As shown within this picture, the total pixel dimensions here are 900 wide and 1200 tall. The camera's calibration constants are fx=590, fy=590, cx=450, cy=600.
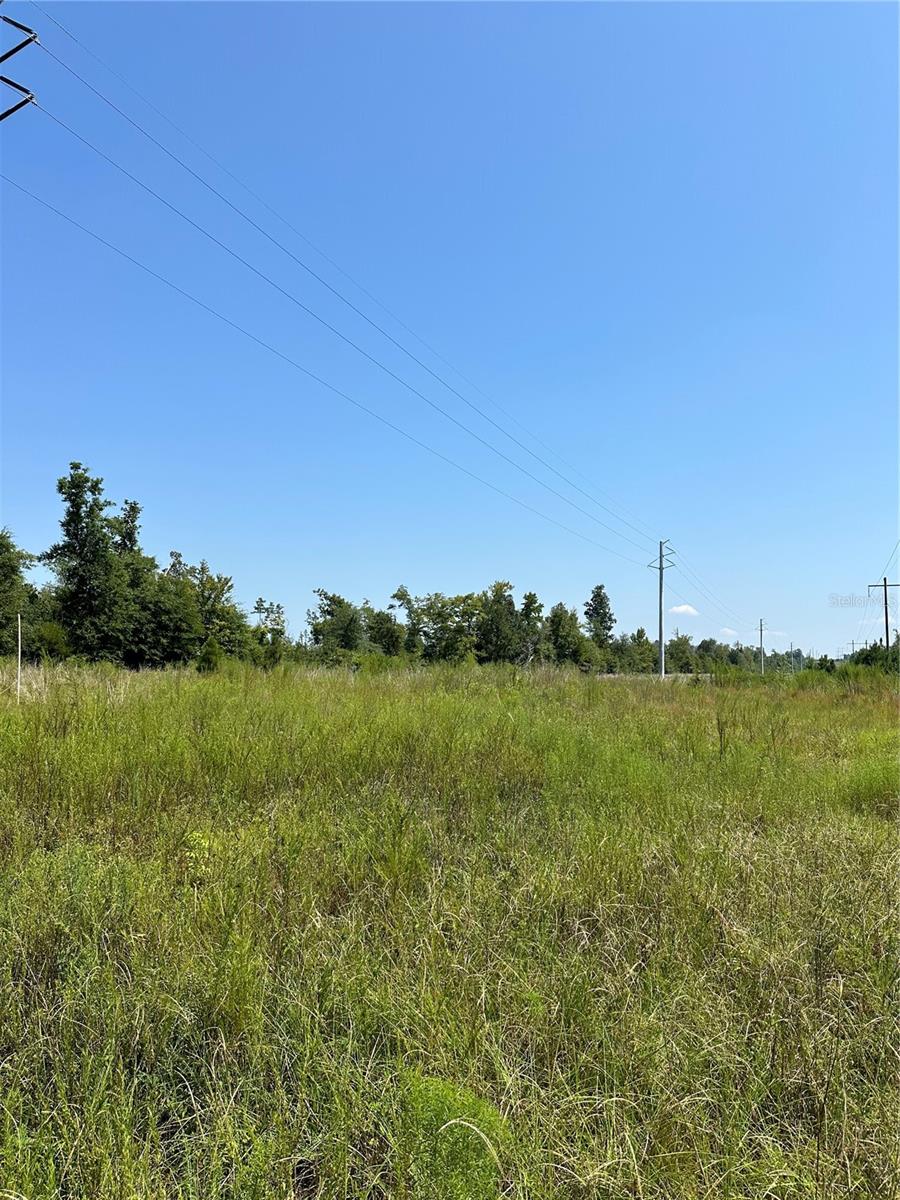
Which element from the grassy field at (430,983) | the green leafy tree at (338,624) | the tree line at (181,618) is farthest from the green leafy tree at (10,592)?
the grassy field at (430,983)

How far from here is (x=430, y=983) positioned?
2062 millimetres

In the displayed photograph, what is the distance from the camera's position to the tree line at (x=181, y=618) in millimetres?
30406

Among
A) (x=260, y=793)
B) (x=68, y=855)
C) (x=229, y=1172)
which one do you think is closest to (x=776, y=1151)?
(x=229, y=1172)

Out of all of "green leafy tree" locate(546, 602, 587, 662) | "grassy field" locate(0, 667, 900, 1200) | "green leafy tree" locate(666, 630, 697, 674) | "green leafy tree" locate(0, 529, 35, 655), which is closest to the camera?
"grassy field" locate(0, 667, 900, 1200)

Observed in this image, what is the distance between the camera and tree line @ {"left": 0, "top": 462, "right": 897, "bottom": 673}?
30.4 m

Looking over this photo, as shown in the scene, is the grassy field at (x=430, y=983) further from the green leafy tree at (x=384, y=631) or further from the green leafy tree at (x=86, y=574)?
the green leafy tree at (x=384, y=631)

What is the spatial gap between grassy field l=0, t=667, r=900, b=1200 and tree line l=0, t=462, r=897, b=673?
58.2ft

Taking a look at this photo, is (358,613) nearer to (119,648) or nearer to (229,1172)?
(119,648)

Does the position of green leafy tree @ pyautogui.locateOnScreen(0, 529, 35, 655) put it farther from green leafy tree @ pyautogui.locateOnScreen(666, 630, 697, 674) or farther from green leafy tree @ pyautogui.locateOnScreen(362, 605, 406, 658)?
green leafy tree @ pyautogui.locateOnScreen(666, 630, 697, 674)

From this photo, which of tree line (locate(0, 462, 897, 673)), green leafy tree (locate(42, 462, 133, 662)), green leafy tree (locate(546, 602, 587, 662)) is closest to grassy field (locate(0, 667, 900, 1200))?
tree line (locate(0, 462, 897, 673))

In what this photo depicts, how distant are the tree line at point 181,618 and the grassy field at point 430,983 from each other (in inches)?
698

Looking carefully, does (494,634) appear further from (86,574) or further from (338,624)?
(86,574)

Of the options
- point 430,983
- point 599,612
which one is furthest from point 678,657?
point 430,983

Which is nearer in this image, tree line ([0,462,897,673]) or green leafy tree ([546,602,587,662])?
tree line ([0,462,897,673])
